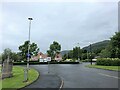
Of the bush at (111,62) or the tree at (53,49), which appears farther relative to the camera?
the tree at (53,49)

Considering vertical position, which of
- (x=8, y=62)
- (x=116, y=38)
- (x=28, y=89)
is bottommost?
(x=28, y=89)

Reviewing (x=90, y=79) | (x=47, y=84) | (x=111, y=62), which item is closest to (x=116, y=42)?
(x=111, y=62)

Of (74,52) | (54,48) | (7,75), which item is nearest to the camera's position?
(7,75)

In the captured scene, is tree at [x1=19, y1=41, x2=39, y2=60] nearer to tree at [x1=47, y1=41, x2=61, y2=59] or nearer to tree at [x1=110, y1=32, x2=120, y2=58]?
→ tree at [x1=47, y1=41, x2=61, y2=59]

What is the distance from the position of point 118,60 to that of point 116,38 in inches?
210

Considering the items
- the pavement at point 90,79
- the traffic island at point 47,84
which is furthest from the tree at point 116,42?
the traffic island at point 47,84

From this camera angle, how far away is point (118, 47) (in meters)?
49.2

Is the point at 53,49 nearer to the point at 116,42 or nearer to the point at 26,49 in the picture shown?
the point at 26,49

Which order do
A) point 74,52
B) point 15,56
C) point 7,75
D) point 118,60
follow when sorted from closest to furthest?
point 7,75, point 118,60, point 15,56, point 74,52

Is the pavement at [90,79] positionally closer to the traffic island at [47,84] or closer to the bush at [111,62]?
the traffic island at [47,84]

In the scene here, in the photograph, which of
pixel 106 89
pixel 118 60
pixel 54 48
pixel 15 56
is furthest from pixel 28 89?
pixel 15 56

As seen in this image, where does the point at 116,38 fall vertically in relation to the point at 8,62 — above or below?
above

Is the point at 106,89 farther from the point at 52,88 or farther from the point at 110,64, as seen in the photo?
the point at 110,64

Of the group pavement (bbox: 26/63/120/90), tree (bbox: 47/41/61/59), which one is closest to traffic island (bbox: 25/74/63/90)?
pavement (bbox: 26/63/120/90)
